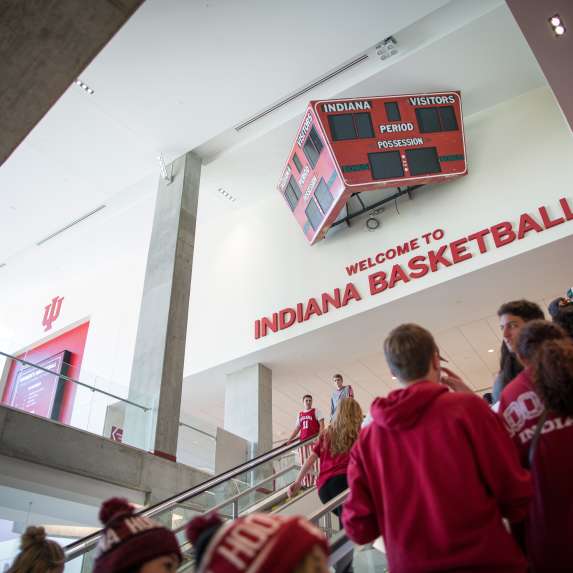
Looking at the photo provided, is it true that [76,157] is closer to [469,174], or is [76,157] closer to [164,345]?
[164,345]

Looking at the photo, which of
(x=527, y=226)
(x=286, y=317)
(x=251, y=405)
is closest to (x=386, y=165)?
(x=527, y=226)

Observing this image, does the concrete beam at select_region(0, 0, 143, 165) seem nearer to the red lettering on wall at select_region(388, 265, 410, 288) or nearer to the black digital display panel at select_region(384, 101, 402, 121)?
the black digital display panel at select_region(384, 101, 402, 121)

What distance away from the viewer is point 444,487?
164 cm

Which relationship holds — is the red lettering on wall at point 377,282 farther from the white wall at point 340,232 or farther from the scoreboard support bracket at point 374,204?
the scoreboard support bracket at point 374,204

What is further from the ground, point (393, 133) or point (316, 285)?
point (393, 133)

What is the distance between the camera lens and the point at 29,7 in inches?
177

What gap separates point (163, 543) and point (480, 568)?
1.07 meters

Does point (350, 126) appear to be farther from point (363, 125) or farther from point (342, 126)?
point (363, 125)

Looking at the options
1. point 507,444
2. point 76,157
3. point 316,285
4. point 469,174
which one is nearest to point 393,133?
point 469,174

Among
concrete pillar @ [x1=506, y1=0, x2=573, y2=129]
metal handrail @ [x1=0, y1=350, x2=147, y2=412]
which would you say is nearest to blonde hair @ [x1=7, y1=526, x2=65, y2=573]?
metal handrail @ [x1=0, y1=350, x2=147, y2=412]

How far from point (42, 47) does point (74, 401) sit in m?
5.47

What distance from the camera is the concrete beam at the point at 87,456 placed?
7070 millimetres

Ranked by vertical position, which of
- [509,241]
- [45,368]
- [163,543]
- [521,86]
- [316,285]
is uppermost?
[521,86]

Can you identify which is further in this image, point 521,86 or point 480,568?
point 521,86
